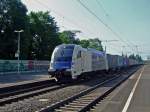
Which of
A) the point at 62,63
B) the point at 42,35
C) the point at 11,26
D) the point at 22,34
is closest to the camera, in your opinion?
the point at 62,63

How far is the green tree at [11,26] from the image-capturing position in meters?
69.8

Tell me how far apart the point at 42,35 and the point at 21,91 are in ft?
230

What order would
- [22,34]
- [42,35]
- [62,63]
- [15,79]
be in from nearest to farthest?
[62,63], [15,79], [22,34], [42,35]

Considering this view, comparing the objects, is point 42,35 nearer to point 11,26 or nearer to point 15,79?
point 11,26

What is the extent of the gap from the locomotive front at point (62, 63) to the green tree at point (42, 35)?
2251 inches

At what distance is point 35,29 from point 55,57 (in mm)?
61802

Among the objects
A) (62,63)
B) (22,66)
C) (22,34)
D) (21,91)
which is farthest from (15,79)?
(22,34)

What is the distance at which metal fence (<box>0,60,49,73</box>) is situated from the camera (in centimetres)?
4432

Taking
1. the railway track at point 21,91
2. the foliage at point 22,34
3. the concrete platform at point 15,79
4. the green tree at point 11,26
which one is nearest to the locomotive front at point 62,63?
the railway track at point 21,91

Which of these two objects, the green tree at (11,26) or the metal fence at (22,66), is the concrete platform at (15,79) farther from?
the green tree at (11,26)

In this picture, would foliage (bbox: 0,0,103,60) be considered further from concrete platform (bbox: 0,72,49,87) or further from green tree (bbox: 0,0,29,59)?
concrete platform (bbox: 0,72,49,87)

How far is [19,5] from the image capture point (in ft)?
247

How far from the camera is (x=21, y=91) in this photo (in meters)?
21.5

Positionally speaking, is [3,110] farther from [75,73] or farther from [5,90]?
[75,73]
